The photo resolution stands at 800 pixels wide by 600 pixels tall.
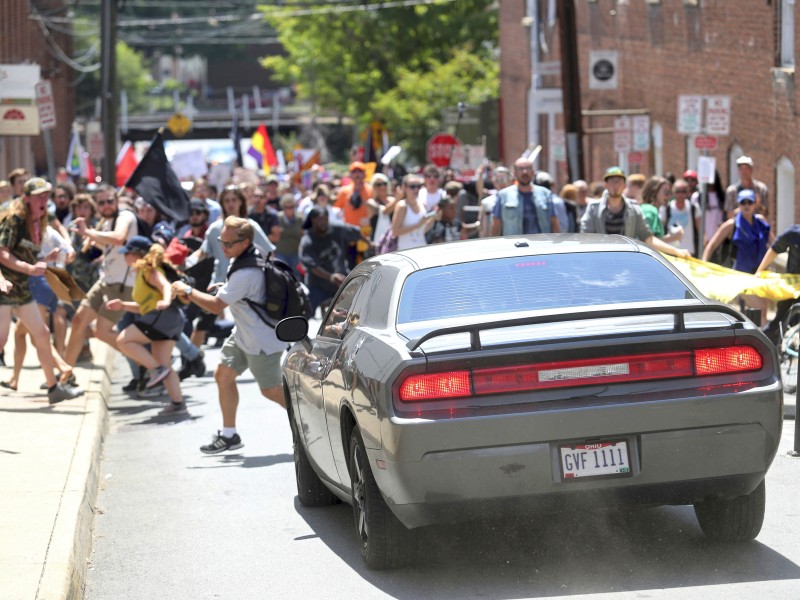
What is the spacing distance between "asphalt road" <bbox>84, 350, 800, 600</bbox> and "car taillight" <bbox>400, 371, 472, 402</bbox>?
2.84 ft

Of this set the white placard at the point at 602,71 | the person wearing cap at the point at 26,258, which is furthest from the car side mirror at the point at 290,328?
the white placard at the point at 602,71

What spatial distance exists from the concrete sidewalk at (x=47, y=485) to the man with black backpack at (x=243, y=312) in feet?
3.70

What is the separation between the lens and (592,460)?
22.4ft

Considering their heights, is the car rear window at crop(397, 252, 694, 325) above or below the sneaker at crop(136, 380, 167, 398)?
above

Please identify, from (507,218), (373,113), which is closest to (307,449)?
(507,218)

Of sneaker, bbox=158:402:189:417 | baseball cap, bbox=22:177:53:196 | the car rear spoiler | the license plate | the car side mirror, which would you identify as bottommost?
sneaker, bbox=158:402:189:417

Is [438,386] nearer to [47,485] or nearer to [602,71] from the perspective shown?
[47,485]

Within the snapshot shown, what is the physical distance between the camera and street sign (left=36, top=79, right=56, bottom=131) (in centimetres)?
2688

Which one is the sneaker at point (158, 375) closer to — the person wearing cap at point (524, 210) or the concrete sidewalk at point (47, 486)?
the concrete sidewalk at point (47, 486)

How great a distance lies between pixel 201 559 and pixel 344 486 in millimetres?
849

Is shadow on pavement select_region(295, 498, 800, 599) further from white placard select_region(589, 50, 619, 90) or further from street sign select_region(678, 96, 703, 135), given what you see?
white placard select_region(589, 50, 619, 90)

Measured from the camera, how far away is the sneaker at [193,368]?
15406mm

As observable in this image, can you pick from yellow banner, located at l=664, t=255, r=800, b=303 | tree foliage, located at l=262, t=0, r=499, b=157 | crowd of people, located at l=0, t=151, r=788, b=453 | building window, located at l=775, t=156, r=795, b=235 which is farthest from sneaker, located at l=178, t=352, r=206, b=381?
tree foliage, located at l=262, t=0, r=499, b=157

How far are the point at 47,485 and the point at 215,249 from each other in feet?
20.1
